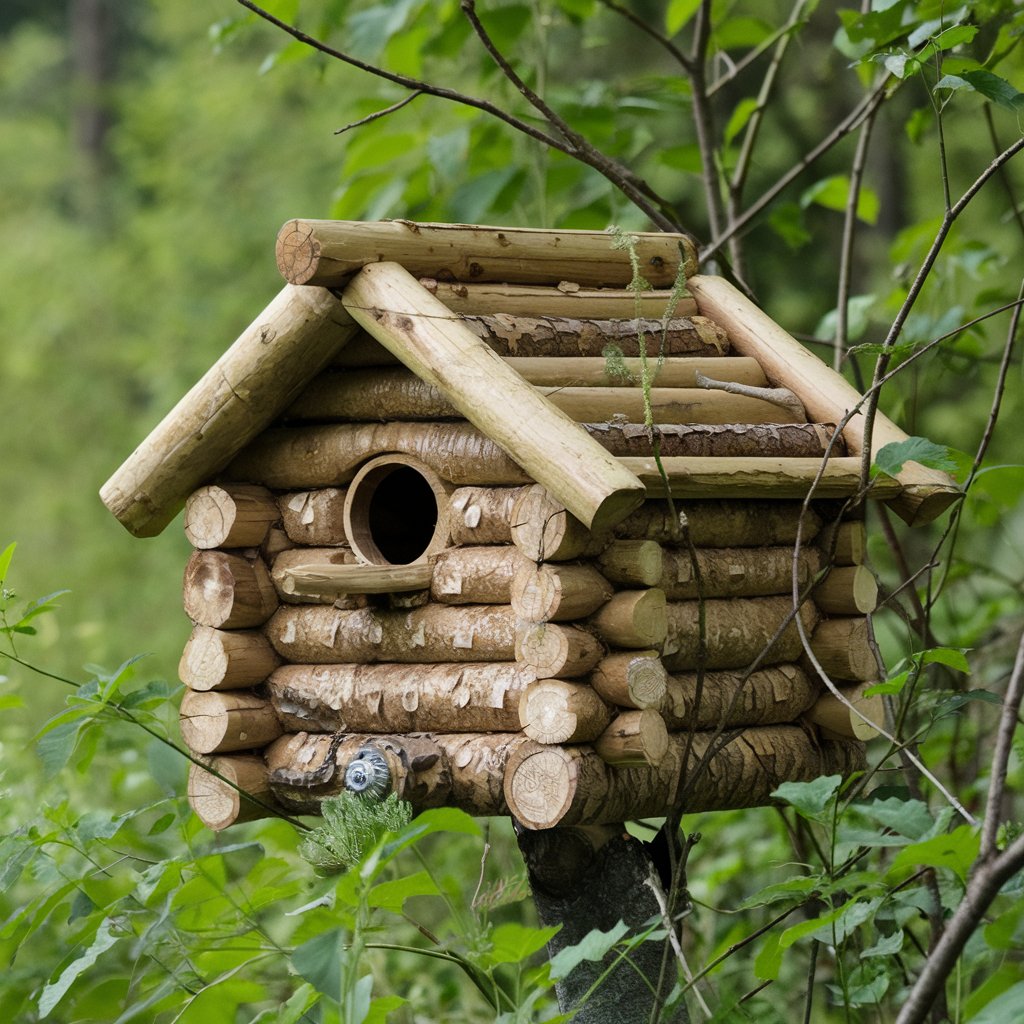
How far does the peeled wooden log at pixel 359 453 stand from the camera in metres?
2.51

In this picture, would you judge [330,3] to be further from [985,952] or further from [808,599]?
[985,952]

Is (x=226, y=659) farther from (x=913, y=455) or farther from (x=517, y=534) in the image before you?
(x=913, y=455)

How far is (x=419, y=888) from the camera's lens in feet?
6.14

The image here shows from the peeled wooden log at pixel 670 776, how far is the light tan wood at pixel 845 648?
5.4 inches

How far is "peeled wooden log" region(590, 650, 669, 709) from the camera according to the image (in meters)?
2.31

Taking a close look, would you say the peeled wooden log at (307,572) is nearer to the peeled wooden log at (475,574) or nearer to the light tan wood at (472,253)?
the peeled wooden log at (475,574)

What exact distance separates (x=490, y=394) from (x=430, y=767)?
0.66 m

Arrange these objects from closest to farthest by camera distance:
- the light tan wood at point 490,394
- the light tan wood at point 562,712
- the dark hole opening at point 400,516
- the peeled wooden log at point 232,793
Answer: the light tan wood at point 490,394 → the light tan wood at point 562,712 → the peeled wooden log at point 232,793 → the dark hole opening at point 400,516

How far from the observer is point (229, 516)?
2785 millimetres

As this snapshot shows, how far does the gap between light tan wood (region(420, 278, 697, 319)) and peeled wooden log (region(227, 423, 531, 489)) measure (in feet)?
0.86

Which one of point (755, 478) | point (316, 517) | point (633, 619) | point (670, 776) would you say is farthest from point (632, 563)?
point (316, 517)

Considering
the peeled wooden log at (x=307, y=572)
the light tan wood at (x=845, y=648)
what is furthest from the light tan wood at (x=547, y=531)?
the light tan wood at (x=845, y=648)

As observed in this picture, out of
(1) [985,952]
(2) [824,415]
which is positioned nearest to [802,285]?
(2) [824,415]

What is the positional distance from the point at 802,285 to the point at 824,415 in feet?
25.7
